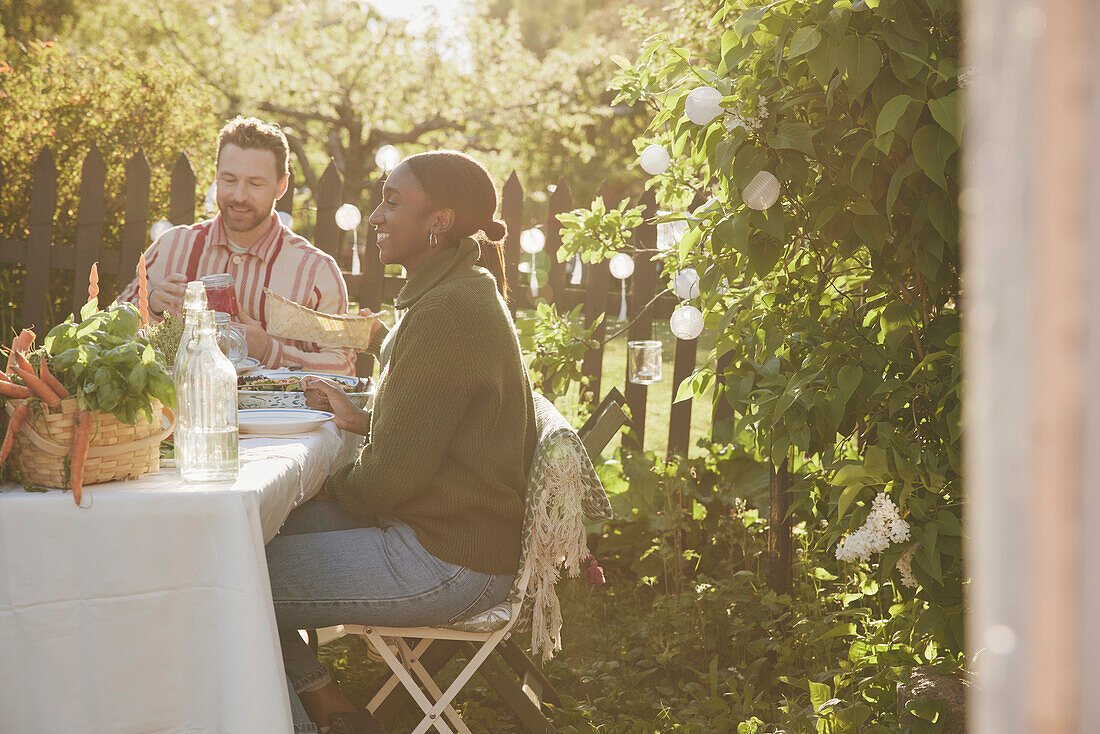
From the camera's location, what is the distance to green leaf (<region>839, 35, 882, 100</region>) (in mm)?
1918

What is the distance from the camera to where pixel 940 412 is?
7.06 ft

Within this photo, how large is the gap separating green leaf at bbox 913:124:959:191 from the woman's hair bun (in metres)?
1.03

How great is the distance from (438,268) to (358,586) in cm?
74

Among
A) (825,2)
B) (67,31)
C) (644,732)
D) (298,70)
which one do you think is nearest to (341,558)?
(644,732)

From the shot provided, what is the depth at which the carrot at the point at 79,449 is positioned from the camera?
1.55 metres

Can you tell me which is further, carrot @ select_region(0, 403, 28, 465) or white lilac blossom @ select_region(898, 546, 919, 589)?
white lilac blossom @ select_region(898, 546, 919, 589)

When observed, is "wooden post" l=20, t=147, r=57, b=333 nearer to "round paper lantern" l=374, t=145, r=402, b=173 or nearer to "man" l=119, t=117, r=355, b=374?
"man" l=119, t=117, r=355, b=374

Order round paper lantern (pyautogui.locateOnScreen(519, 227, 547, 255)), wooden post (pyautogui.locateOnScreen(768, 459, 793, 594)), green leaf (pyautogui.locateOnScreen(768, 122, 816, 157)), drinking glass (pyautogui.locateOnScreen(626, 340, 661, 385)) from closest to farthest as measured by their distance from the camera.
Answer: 1. green leaf (pyautogui.locateOnScreen(768, 122, 816, 157))
2. wooden post (pyautogui.locateOnScreen(768, 459, 793, 594))
3. drinking glass (pyautogui.locateOnScreen(626, 340, 661, 385))
4. round paper lantern (pyautogui.locateOnScreen(519, 227, 547, 255))

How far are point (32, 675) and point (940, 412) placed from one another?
1793 millimetres

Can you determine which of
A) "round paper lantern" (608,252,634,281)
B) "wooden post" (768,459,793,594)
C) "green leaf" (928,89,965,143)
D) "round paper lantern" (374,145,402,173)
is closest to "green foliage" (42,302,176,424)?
"green leaf" (928,89,965,143)

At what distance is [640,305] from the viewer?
15.1 feet

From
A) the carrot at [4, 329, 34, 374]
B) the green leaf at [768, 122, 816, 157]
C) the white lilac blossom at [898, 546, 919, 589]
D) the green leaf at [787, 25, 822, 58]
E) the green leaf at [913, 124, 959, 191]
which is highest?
the green leaf at [787, 25, 822, 58]

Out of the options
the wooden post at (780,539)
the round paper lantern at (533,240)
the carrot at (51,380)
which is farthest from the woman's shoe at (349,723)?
the round paper lantern at (533,240)

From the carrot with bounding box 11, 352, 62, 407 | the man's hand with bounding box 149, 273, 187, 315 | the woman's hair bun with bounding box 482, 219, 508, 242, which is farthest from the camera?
the man's hand with bounding box 149, 273, 187, 315
